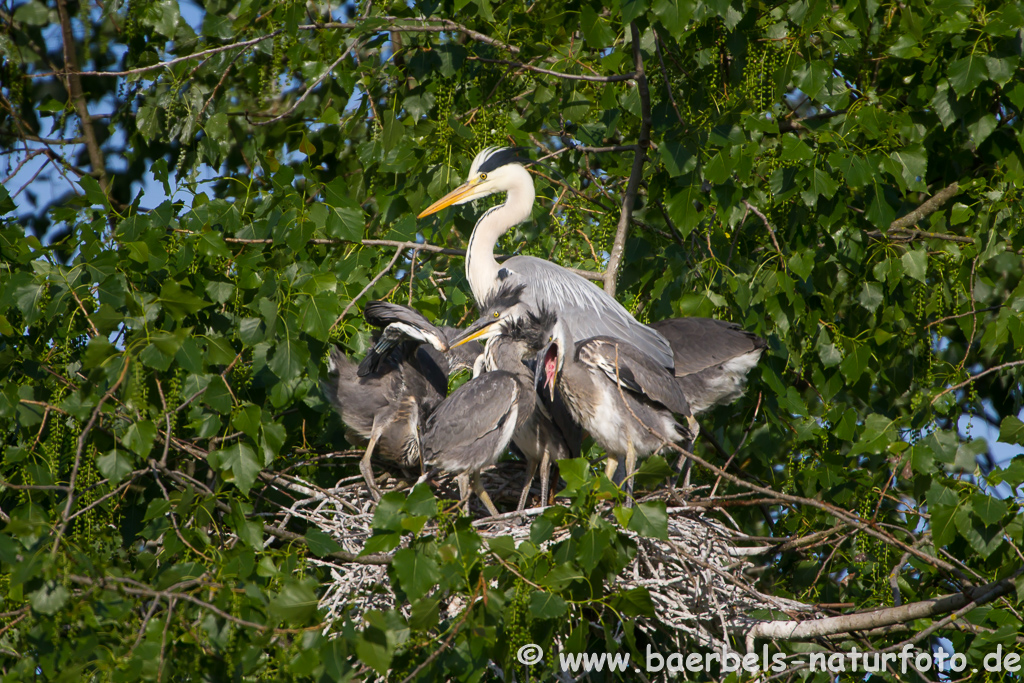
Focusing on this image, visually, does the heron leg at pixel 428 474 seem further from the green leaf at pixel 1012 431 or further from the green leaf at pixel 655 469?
the green leaf at pixel 1012 431

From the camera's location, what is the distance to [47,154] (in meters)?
5.28

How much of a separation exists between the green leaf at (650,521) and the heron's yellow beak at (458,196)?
2.15m

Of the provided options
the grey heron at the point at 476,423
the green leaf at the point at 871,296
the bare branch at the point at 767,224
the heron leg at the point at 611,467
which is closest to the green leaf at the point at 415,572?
the grey heron at the point at 476,423

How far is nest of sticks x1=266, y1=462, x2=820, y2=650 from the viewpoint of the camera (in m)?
3.43

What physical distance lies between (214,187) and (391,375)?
2.28 metres

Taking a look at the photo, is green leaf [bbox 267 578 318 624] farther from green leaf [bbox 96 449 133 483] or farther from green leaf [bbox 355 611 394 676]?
green leaf [bbox 96 449 133 483]

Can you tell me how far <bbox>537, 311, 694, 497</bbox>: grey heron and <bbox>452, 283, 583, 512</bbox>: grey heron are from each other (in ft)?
0.54

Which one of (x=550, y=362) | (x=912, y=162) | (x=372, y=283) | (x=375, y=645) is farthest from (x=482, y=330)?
(x=375, y=645)

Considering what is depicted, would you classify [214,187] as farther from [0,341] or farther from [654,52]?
[654,52]

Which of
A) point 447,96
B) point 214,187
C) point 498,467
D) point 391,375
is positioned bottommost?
point 498,467

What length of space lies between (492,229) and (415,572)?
2.51m

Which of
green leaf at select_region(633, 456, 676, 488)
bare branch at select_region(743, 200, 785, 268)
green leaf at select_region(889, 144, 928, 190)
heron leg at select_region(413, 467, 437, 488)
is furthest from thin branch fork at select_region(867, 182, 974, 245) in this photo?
heron leg at select_region(413, 467, 437, 488)

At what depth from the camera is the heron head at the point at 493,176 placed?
15.7 feet

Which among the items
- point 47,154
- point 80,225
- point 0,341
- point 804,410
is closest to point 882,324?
point 804,410
